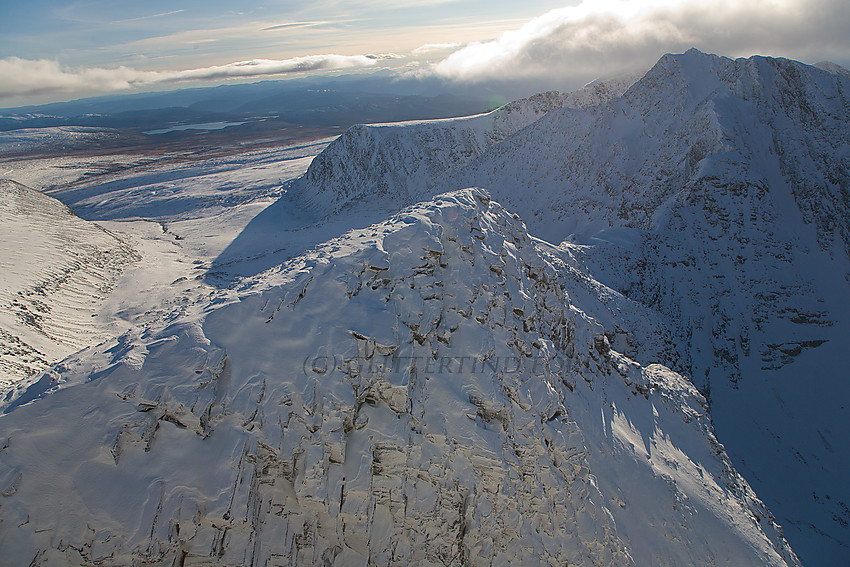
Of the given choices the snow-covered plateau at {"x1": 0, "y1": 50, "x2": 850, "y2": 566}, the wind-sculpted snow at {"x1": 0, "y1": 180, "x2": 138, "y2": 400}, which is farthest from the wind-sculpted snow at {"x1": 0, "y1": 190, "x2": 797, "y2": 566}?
the wind-sculpted snow at {"x1": 0, "y1": 180, "x2": 138, "y2": 400}

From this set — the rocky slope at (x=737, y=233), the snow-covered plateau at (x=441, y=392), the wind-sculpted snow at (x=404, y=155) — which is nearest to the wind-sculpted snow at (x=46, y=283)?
the snow-covered plateau at (x=441, y=392)

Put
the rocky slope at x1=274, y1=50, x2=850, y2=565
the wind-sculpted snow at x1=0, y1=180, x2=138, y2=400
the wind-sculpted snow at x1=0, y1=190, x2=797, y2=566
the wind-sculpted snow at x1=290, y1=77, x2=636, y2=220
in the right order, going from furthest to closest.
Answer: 1. the wind-sculpted snow at x1=290, y1=77, x2=636, y2=220
2. the rocky slope at x1=274, y1=50, x2=850, y2=565
3. the wind-sculpted snow at x1=0, y1=180, x2=138, y2=400
4. the wind-sculpted snow at x1=0, y1=190, x2=797, y2=566

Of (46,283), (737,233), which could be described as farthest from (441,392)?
(737,233)

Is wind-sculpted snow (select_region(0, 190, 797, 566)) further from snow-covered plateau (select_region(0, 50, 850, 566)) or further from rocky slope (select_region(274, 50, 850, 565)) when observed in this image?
rocky slope (select_region(274, 50, 850, 565))

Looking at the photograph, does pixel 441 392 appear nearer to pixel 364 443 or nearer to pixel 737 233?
pixel 364 443

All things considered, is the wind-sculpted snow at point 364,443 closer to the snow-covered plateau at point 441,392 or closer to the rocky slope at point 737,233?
the snow-covered plateau at point 441,392

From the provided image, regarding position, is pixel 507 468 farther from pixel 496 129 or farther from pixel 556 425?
pixel 496 129
